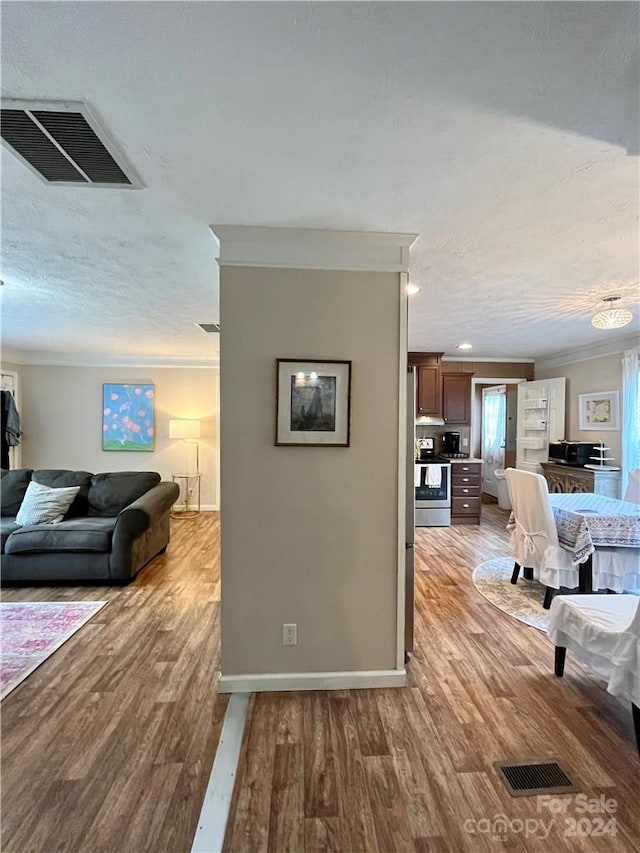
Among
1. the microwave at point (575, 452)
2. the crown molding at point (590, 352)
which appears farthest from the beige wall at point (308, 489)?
the microwave at point (575, 452)

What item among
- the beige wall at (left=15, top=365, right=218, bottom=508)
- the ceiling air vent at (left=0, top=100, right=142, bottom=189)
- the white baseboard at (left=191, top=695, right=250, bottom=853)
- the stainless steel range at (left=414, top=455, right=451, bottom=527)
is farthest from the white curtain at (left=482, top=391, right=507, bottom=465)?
the ceiling air vent at (left=0, top=100, right=142, bottom=189)

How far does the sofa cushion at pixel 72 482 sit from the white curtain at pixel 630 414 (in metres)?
6.18

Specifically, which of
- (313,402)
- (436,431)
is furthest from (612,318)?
(436,431)

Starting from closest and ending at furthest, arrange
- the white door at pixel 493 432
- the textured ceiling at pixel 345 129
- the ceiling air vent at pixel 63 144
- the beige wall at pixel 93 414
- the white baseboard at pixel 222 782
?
1. the textured ceiling at pixel 345 129
2. the ceiling air vent at pixel 63 144
3. the white baseboard at pixel 222 782
4. the beige wall at pixel 93 414
5. the white door at pixel 493 432

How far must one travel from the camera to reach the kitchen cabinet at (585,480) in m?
5.12

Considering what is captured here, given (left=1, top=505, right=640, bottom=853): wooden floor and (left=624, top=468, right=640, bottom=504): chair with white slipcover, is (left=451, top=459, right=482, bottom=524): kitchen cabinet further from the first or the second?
(left=1, top=505, right=640, bottom=853): wooden floor

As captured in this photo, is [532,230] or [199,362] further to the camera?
[199,362]

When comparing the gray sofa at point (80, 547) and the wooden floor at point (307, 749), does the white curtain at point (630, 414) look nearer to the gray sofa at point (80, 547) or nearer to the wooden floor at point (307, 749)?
the wooden floor at point (307, 749)

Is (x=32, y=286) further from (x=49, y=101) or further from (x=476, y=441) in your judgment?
(x=476, y=441)

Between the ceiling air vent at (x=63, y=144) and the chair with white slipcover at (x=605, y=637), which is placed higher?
the ceiling air vent at (x=63, y=144)

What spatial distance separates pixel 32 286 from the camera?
3.27 meters

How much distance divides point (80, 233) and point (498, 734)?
11.1 ft

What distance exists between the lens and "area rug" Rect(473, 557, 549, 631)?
3.30 m

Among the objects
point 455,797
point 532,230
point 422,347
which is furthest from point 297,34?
point 422,347
